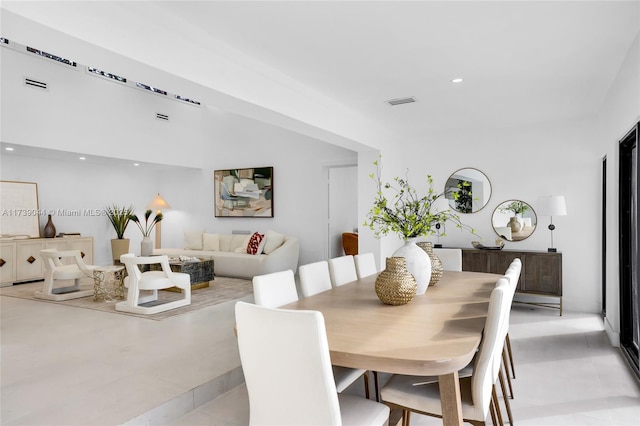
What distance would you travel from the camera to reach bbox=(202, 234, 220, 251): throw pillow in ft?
26.7

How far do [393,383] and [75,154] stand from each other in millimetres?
7046

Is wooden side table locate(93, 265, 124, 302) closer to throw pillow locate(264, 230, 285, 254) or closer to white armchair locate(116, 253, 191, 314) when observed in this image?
white armchair locate(116, 253, 191, 314)

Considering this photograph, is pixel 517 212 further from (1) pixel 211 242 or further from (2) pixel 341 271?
(1) pixel 211 242

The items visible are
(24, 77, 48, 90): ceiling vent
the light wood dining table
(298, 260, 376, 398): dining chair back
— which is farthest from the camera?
(24, 77, 48, 90): ceiling vent

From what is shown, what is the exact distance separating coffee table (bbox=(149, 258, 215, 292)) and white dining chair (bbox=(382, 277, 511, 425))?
4496 mm

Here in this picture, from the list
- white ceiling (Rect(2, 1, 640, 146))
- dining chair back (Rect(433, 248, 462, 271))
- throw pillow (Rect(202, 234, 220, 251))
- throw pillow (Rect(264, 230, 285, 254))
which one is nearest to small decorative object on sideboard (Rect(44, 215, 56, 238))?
throw pillow (Rect(202, 234, 220, 251))

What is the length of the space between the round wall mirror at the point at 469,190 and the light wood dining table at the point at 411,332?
11.2 feet

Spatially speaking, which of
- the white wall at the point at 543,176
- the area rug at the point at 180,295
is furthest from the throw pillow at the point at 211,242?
the white wall at the point at 543,176

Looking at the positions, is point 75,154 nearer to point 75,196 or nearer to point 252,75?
point 75,196

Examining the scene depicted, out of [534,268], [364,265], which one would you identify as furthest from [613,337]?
[364,265]

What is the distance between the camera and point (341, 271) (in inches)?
134

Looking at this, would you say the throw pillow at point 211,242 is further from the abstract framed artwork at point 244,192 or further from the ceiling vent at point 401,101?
the ceiling vent at point 401,101

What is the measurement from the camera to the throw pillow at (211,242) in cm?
815

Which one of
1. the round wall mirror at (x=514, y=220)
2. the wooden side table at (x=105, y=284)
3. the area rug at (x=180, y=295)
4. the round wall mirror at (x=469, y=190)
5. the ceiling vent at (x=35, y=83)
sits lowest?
the area rug at (x=180, y=295)
